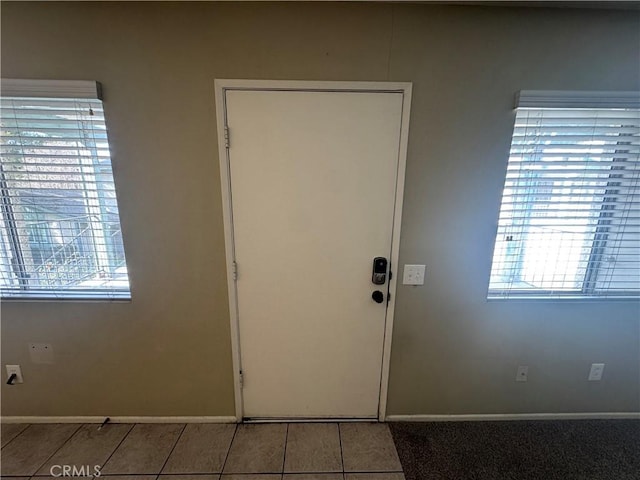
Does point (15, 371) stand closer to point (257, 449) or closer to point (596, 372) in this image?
point (257, 449)

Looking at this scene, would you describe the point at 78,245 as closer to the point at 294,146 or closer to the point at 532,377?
the point at 294,146

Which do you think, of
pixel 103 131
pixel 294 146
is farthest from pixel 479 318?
pixel 103 131

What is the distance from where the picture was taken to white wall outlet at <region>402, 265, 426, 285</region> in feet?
4.83

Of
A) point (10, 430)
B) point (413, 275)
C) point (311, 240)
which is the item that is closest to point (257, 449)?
point (311, 240)

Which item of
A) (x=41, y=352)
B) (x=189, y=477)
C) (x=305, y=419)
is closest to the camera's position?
(x=189, y=477)

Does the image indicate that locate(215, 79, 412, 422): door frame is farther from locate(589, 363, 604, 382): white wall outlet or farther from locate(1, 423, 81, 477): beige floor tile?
locate(589, 363, 604, 382): white wall outlet

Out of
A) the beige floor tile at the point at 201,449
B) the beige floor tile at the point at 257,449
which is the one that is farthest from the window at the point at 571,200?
the beige floor tile at the point at 201,449

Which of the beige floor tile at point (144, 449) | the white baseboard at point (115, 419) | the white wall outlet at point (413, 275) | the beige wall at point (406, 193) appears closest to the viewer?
the beige wall at point (406, 193)

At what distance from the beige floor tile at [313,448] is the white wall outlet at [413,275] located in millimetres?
1071

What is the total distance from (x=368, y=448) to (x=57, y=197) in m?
2.31

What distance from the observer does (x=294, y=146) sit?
1.34 meters

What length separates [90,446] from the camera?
1457mm

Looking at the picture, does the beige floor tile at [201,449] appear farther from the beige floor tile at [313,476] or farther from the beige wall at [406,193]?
the beige floor tile at [313,476]

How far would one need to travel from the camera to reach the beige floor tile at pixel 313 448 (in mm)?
1365
